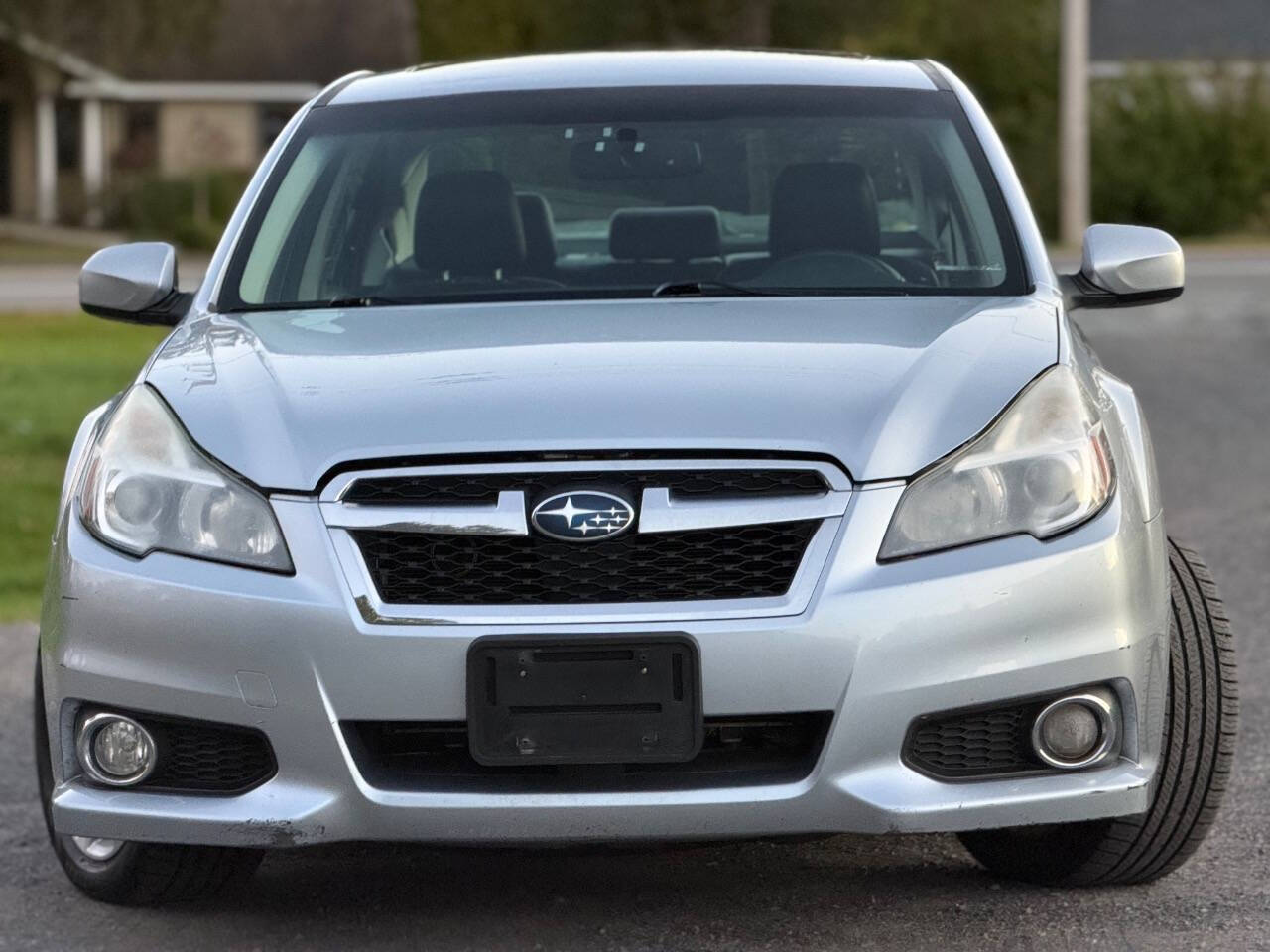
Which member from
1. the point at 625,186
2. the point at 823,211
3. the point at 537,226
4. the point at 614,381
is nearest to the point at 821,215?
the point at 823,211

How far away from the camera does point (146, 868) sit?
435cm

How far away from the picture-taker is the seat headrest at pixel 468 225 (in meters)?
5.21

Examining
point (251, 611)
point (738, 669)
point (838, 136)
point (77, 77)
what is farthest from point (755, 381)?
point (77, 77)

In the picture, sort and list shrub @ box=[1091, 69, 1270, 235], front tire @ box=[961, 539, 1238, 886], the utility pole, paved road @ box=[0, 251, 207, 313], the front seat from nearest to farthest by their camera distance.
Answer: front tire @ box=[961, 539, 1238, 886] < the front seat < paved road @ box=[0, 251, 207, 313] < the utility pole < shrub @ box=[1091, 69, 1270, 235]

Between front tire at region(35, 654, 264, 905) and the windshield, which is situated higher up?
the windshield

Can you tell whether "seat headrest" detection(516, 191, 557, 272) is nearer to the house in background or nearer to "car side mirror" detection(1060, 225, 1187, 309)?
"car side mirror" detection(1060, 225, 1187, 309)

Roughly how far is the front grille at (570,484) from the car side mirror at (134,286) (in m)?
1.31

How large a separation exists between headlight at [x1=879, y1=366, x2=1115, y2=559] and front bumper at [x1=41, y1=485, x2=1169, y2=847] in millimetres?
31

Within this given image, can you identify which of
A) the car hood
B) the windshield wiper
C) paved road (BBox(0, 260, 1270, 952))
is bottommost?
paved road (BBox(0, 260, 1270, 952))

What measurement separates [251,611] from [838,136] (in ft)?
6.86

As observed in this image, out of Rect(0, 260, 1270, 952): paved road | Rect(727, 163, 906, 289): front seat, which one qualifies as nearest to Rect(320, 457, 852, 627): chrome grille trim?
Rect(0, 260, 1270, 952): paved road

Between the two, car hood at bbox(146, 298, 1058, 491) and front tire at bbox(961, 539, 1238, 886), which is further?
front tire at bbox(961, 539, 1238, 886)

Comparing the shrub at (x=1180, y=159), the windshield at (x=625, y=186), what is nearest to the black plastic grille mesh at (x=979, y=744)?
the windshield at (x=625, y=186)

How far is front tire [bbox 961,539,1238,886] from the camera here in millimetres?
4266
